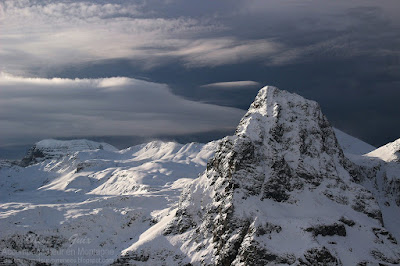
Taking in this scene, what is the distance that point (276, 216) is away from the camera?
17462cm

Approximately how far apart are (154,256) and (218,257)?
1410 inches

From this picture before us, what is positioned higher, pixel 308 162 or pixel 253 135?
pixel 253 135

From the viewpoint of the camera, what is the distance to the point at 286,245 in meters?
159

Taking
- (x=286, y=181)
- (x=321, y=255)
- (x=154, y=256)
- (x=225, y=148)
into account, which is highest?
(x=225, y=148)

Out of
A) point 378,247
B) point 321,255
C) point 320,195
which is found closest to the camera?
point 321,255

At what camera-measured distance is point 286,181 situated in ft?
623

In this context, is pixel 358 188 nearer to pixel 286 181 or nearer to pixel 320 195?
pixel 320 195

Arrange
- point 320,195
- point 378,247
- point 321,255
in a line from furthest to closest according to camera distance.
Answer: point 320,195 → point 378,247 → point 321,255

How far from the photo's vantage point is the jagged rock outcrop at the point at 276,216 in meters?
160

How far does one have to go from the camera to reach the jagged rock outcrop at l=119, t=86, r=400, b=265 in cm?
16025

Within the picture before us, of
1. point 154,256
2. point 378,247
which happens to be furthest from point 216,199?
point 378,247

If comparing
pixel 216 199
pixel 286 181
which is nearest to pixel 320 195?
pixel 286 181

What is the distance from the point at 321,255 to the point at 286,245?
12.0 m

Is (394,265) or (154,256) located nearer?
(394,265)
